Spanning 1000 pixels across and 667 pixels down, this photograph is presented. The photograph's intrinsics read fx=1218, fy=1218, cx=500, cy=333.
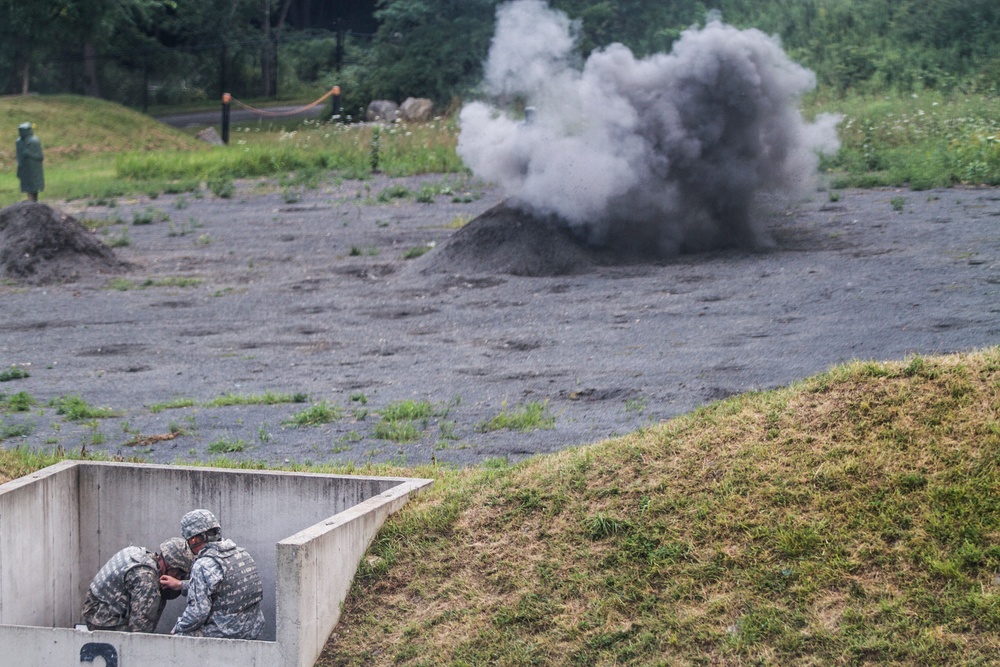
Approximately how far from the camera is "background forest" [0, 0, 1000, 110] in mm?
29719

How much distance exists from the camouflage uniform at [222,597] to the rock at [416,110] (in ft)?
94.8

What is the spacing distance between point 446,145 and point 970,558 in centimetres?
2301

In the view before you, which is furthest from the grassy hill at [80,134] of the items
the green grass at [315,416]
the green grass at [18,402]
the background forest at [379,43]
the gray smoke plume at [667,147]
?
the green grass at [315,416]

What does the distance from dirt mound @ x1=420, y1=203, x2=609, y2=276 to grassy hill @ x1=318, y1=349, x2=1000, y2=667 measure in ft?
27.1

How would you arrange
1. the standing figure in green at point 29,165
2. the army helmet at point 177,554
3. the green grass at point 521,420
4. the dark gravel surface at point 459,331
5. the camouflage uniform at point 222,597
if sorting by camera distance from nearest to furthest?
the camouflage uniform at point 222,597 < the army helmet at point 177,554 < the green grass at point 521,420 < the dark gravel surface at point 459,331 < the standing figure in green at point 29,165

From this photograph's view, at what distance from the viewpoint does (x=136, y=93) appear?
1777 inches

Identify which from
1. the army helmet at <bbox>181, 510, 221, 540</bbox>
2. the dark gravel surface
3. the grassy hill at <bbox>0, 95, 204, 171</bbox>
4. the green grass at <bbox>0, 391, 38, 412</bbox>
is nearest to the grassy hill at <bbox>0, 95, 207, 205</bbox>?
the grassy hill at <bbox>0, 95, 204, 171</bbox>

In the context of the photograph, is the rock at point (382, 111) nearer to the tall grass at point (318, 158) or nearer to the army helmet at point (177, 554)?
the tall grass at point (318, 158)

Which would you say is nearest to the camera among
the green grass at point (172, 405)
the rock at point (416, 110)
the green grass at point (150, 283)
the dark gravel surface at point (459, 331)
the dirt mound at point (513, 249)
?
the dark gravel surface at point (459, 331)

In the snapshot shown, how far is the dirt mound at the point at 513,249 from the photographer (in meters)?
15.4

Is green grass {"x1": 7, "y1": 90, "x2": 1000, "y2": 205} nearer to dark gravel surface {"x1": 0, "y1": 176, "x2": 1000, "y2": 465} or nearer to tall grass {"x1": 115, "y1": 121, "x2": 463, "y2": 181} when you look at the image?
tall grass {"x1": 115, "y1": 121, "x2": 463, "y2": 181}

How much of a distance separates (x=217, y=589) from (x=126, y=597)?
721 millimetres

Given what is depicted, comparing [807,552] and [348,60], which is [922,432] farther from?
[348,60]

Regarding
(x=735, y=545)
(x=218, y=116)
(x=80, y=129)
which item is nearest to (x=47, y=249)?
(x=735, y=545)
